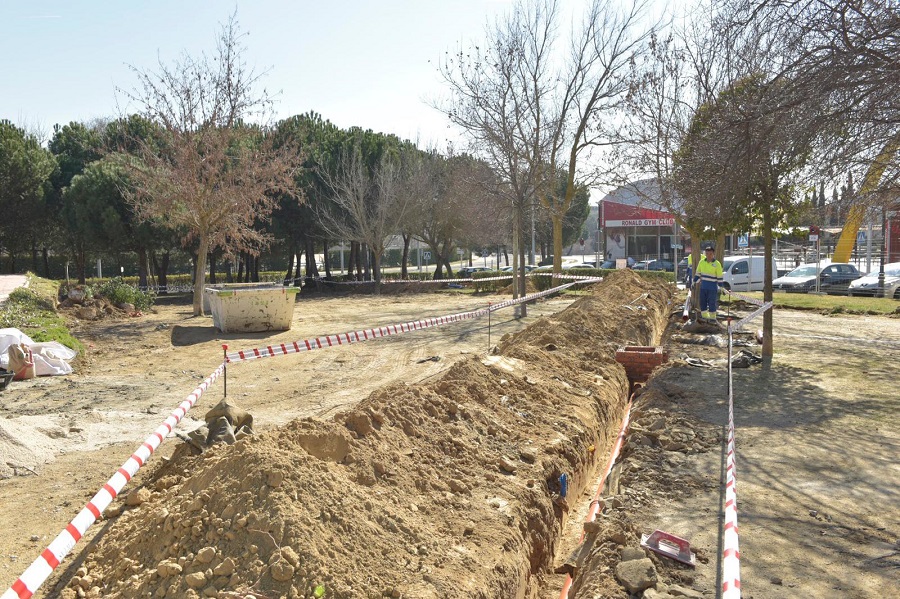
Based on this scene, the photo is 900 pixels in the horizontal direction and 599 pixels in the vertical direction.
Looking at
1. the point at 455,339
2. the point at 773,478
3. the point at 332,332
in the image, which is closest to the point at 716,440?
the point at 773,478

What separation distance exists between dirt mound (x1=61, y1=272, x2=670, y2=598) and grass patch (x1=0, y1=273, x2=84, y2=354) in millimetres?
9386

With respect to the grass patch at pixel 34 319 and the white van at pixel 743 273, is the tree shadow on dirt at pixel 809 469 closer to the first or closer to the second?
the grass patch at pixel 34 319

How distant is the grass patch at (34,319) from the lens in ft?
44.6

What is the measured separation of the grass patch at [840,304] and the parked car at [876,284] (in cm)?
76

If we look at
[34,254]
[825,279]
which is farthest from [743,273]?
[34,254]

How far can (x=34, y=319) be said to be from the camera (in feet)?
48.9

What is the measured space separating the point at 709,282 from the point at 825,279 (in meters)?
14.6

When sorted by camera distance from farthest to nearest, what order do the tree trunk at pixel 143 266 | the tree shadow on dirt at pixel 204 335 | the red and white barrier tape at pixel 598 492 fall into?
the tree trunk at pixel 143 266 < the tree shadow on dirt at pixel 204 335 < the red and white barrier tape at pixel 598 492

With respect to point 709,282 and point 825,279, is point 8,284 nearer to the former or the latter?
point 709,282

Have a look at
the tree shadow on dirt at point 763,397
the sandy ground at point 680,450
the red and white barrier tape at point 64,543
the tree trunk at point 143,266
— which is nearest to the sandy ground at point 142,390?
the sandy ground at point 680,450

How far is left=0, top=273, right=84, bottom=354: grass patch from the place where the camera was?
13.6m

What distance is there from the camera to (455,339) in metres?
15.9

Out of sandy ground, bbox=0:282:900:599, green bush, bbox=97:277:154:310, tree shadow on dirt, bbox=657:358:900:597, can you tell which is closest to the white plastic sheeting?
sandy ground, bbox=0:282:900:599

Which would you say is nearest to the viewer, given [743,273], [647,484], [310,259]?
[647,484]
